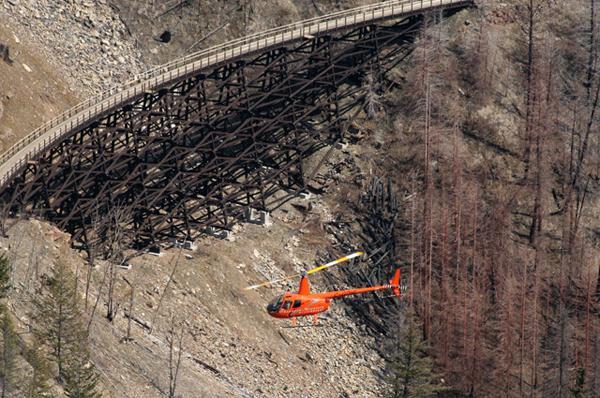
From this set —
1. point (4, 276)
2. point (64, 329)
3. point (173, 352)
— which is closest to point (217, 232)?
point (173, 352)

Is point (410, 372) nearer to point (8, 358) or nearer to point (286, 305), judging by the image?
point (286, 305)

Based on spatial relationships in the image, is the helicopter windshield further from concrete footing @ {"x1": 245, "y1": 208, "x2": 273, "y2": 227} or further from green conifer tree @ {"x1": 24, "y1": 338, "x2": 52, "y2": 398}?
green conifer tree @ {"x1": 24, "y1": 338, "x2": 52, "y2": 398}

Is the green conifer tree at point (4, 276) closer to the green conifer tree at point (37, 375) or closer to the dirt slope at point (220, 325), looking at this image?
the green conifer tree at point (37, 375)

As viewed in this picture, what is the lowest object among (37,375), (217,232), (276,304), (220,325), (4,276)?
(220,325)

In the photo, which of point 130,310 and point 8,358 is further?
point 130,310

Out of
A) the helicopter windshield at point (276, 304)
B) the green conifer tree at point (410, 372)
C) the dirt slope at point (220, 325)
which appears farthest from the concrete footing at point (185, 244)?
the green conifer tree at point (410, 372)

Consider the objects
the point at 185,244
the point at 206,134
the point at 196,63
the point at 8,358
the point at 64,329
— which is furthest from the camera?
the point at 206,134
